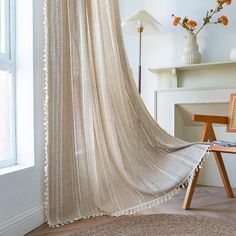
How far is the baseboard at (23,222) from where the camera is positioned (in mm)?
1237

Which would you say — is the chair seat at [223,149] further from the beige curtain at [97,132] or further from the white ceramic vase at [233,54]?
the white ceramic vase at [233,54]

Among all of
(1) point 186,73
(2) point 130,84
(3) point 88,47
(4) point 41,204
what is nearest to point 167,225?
(4) point 41,204

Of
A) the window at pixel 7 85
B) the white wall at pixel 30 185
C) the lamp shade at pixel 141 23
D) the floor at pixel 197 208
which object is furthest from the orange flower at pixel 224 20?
the window at pixel 7 85

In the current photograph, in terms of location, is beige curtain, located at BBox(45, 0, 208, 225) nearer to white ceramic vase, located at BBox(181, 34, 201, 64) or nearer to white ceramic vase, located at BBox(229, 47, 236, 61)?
white ceramic vase, located at BBox(181, 34, 201, 64)

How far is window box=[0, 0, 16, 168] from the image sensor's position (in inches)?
54.5

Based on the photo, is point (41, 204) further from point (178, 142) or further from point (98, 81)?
point (178, 142)

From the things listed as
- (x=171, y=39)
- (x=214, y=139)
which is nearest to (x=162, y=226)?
(x=214, y=139)

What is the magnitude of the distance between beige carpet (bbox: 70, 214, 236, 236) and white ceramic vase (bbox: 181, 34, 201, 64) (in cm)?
128

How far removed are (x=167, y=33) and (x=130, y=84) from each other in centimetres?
101

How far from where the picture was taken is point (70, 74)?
4.86 ft

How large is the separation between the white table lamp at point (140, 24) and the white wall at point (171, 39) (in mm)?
178

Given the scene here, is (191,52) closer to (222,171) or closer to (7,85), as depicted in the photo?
(222,171)

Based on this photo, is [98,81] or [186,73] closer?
[98,81]

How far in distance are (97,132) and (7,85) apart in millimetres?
532
